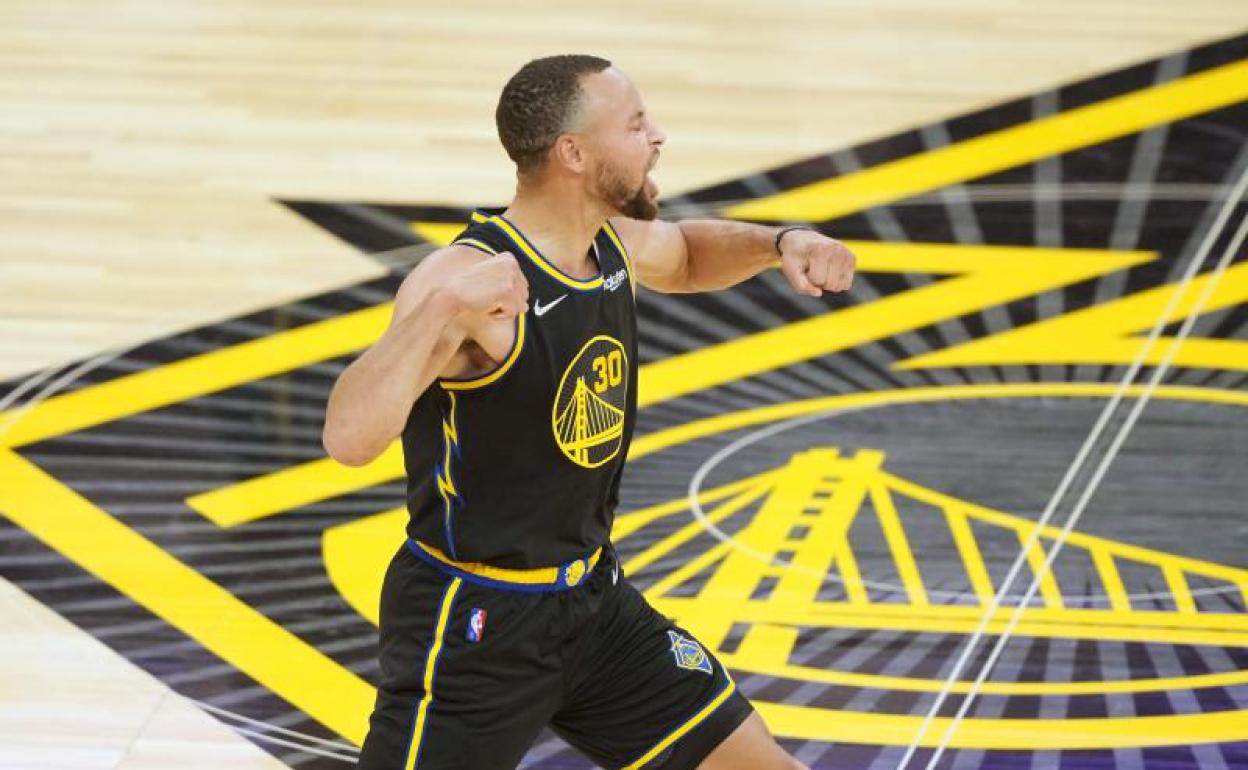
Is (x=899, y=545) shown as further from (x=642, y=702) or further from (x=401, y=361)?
(x=401, y=361)

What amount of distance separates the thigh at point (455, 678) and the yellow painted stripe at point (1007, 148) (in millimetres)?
3721

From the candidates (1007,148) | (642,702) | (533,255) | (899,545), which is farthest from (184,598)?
(1007,148)

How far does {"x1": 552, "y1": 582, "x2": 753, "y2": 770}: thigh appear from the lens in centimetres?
A: 346

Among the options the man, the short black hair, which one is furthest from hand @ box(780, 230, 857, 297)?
the short black hair

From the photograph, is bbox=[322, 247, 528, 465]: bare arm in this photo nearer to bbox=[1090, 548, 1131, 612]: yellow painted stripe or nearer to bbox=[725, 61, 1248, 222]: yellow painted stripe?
bbox=[1090, 548, 1131, 612]: yellow painted stripe

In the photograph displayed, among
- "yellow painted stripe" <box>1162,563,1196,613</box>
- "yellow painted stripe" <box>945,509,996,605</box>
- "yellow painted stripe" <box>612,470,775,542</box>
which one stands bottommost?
"yellow painted stripe" <box>1162,563,1196,613</box>

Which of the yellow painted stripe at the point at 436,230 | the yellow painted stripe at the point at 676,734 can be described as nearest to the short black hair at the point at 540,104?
the yellow painted stripe at the point at 676,734

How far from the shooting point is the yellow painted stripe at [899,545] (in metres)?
5.05

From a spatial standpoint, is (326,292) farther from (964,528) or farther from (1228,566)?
(1228,566)

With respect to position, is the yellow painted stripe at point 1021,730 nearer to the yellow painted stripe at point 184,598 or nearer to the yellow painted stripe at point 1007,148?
the yellow painted stripe at point 184,598

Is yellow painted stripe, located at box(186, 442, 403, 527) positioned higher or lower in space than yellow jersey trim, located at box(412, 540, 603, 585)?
lower

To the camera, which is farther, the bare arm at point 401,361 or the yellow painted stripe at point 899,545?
the yellow painted stripe at point 899,545

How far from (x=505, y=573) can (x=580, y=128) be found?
2.42 feet

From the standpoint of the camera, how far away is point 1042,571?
512 cm
